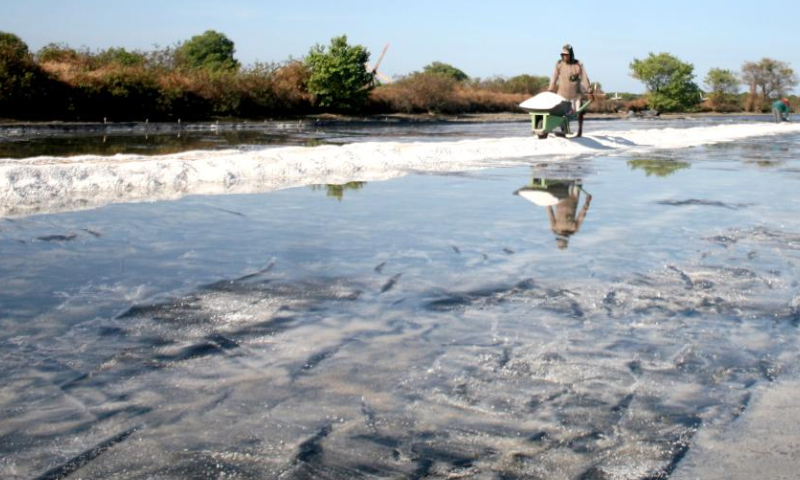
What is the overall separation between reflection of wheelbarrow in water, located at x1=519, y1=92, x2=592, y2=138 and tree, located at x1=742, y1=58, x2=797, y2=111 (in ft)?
305

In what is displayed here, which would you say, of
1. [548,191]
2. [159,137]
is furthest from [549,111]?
[159,137]

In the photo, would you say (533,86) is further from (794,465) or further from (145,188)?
(794,465)

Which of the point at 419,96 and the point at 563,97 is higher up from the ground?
the point at 419,96

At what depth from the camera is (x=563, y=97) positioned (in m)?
16.9

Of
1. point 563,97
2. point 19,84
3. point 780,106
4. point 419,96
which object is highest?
point 419,96

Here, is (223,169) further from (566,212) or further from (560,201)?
(566,212)

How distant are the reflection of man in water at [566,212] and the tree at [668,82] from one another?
7827 cm

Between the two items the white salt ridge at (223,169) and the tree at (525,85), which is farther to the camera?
the tree at (525,85)

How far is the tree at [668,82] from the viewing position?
84.4m

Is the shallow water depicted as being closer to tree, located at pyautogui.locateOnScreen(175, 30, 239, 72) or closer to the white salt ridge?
the white salt ridge

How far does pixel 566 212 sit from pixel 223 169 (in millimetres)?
4323

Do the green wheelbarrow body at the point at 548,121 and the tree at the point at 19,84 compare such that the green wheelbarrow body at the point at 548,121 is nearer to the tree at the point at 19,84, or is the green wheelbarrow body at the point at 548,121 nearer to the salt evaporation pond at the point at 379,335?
the salt evaporation pond at the point at 379,335

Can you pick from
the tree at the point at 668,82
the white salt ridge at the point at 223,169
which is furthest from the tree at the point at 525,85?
the white salt ridge at the point at 223,169

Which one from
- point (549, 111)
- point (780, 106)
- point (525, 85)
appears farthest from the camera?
point (525, 85)
